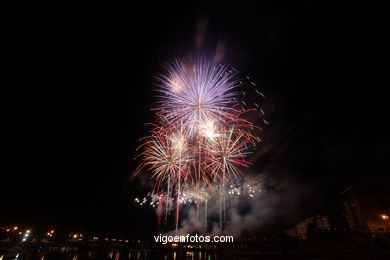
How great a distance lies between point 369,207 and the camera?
44438 mm

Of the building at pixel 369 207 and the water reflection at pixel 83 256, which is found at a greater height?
the building at pixel 369 207

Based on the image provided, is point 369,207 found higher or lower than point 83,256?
higher

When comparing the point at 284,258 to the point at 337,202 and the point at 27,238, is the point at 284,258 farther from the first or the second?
the point at 27,238

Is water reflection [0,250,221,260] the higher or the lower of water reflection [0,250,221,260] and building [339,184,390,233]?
the lower

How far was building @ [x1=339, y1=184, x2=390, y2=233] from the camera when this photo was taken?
1684 inches

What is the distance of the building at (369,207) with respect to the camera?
42772 mm

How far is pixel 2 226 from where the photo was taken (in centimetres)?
5534

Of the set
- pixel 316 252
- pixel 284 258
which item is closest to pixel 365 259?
pixel 316 252

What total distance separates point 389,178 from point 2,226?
A: 9803cm

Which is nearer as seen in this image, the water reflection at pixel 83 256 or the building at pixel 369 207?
the water reflection at pixel 83 256

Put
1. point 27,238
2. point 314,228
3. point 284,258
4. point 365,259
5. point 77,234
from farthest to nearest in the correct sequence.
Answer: point 77,234, point 27,238, point 314,228, point 284,258, point 365,259

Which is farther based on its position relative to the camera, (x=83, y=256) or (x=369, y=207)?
(x=369, y=207)

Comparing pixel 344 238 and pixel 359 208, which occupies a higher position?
pixel 359 208

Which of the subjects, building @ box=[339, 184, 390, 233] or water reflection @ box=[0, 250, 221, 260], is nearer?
water reflection @ box=[0, 250, 221, 260]
